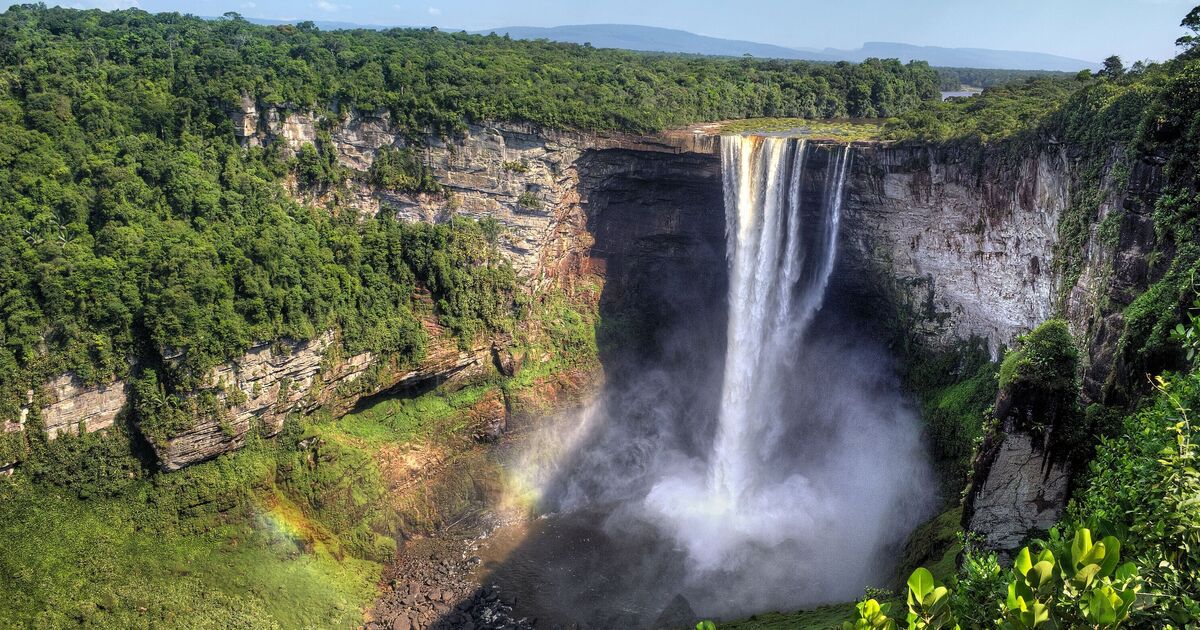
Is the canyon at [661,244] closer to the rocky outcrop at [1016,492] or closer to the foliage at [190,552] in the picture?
the foliage at [190,552]

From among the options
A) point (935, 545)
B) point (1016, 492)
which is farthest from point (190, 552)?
point (1016, 492)

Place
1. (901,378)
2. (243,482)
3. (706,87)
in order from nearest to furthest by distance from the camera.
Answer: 1. (243,482)
2. (901,378)
3. (706,87)

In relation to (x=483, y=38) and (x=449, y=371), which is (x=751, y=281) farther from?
(x=483, y=38)

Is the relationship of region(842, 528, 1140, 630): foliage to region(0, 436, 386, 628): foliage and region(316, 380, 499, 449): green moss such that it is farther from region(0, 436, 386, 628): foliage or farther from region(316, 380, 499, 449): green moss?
region(316, 380, 499, 449): green moss

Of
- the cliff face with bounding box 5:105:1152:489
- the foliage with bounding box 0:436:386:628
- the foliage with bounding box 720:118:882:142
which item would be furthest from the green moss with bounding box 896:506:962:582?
the foliage with bounding box 0:436:386:628

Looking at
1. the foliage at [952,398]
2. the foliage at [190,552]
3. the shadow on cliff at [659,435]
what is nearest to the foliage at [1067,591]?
the shadow on cliff at [659,435]

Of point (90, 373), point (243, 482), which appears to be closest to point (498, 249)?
point (243, 482)

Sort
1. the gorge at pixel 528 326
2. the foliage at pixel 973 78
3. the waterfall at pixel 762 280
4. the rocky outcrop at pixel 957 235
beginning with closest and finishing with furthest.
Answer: the gorge at pixel 528 326, the rocky outcrop at pixel 957 235, the waterfall at pixel 762 280, the foliage at pixel 973 78
